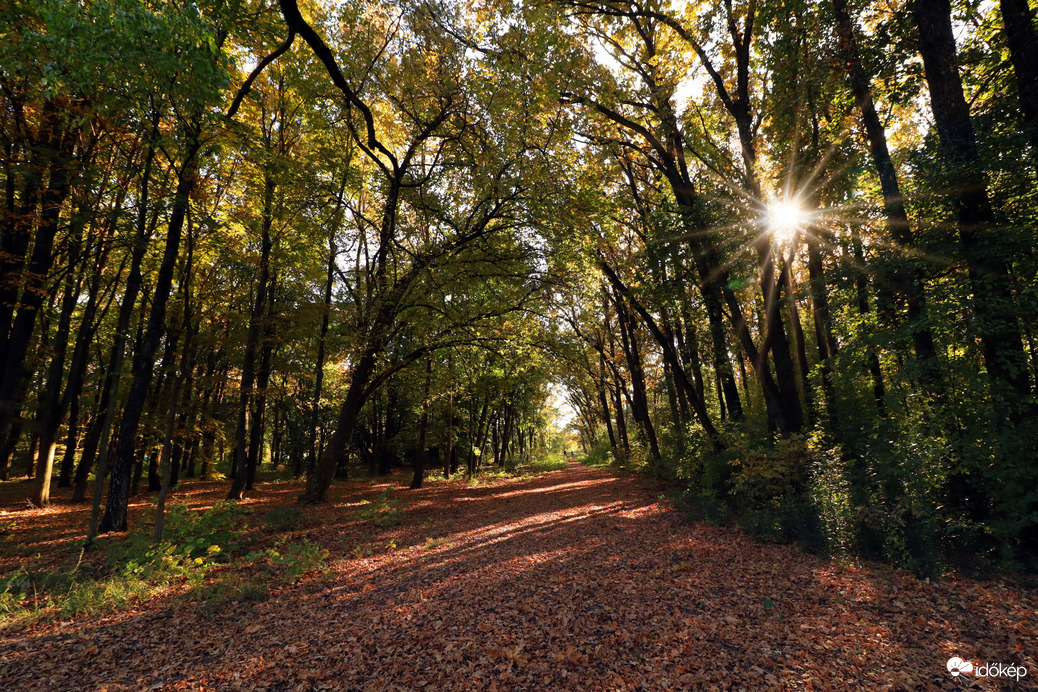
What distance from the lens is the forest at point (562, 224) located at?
5969mm

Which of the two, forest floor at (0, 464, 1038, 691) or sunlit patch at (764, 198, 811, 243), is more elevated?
sunlit patch at (764, 198, 811, 243)

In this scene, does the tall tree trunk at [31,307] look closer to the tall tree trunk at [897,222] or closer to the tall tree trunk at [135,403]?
the tall tree trunk at [135,403]

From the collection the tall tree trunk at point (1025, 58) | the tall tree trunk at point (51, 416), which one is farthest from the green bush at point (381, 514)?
the tall tree trunk at point (1025, 58)

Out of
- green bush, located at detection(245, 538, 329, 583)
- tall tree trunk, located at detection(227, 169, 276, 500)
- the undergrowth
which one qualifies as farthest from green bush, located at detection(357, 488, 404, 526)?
tall tree trunk, located at detection(227, 169, 276, 500)

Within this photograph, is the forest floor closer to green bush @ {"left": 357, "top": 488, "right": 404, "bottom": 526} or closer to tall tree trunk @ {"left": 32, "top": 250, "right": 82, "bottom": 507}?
green bush @ {"left": 357, "top": 488, "right": 404, "bottom": 526}

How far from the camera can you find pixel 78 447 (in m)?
18.1

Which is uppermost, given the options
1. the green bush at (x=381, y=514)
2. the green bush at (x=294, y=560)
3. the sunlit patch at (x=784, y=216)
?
the sunlit patch at (x=784, y=216)

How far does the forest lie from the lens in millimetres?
5969

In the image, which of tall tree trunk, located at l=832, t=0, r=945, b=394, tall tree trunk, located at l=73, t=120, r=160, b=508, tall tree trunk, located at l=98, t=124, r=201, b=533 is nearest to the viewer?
tall tree trunk, located at l=832, t=0, r=945, b=394

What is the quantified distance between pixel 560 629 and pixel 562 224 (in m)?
10.1

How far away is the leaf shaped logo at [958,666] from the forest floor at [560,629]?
6 cm

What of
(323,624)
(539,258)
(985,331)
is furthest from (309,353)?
(985,331)

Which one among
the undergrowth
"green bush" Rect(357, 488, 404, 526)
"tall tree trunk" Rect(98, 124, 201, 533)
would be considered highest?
"tall tree trunk" Rect(98, 124, 201, 533)

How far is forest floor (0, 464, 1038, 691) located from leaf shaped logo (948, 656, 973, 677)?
0.20ft
